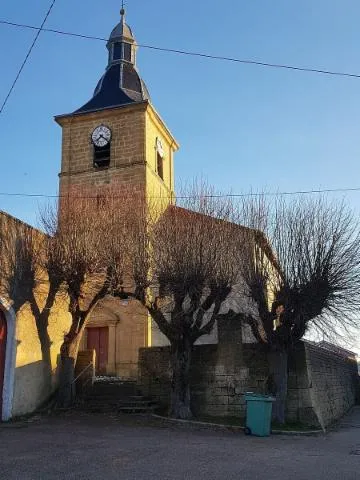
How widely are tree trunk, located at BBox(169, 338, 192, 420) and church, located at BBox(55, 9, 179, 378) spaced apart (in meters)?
7.52

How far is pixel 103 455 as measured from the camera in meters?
8.06

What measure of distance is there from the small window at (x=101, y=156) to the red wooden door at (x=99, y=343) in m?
8.24

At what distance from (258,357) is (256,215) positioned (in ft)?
12.9

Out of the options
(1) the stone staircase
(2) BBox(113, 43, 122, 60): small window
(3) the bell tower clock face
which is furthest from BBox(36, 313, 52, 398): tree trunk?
(2) BBox(113, 43, 122, 60): small window

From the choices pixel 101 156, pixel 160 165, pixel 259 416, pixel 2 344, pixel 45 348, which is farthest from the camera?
pixel 160 165

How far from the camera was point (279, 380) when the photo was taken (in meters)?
13.1

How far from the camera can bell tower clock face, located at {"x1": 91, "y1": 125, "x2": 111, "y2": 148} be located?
84.1ft

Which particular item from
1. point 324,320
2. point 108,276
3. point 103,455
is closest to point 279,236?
point 324,320

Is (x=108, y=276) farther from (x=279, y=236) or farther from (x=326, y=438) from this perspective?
(x=326, y=438)

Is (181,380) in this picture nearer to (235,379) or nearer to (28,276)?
(235,379)

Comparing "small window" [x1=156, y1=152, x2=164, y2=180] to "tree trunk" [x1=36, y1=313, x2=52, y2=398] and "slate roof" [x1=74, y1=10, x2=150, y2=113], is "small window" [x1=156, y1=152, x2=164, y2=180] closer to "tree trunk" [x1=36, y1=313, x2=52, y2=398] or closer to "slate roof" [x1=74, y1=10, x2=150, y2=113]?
"slate roof" [x1=74, y1=10, x2=150, y2=113]

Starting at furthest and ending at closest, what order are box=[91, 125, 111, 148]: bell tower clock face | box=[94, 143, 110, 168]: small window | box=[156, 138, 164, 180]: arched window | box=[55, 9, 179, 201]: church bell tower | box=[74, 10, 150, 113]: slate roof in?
box=[156, 138, 164, 180]: arched window → box=[74, 10, 150, 113]: slate roof → box=[91, 125, 111, 148]: bell tower clock face → box=[94, 143, 110, 168]: small window → box=[55, 9, 179, 201]: church bell tower

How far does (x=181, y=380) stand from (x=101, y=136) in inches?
625

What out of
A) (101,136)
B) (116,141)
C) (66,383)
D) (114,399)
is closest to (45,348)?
(66,383)
